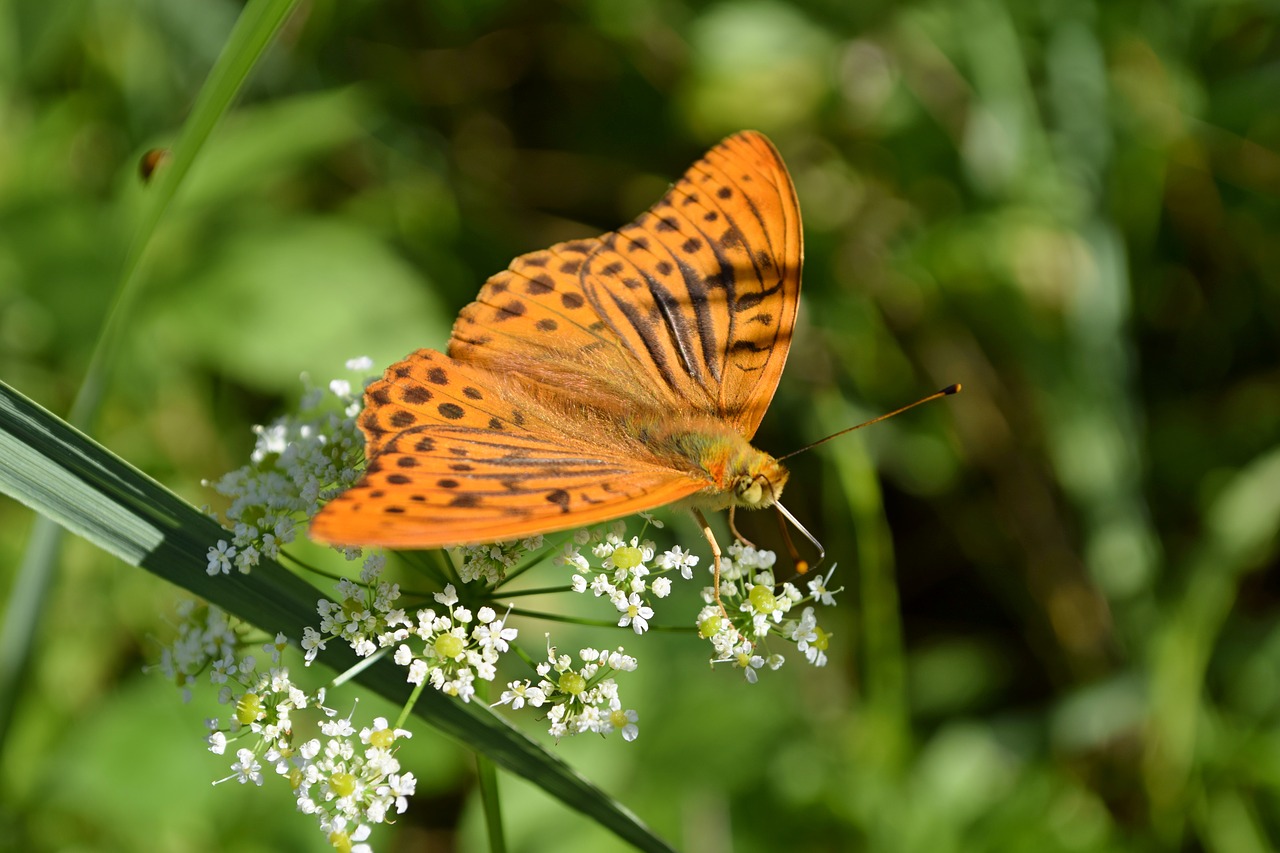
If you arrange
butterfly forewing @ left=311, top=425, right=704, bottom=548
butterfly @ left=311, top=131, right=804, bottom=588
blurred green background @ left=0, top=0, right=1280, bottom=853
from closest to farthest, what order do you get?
butterfly forewing @ left=311, top=425, right=704, bottom=548 < butterfly @ left=311, top=131, right=804, bottom=588 < blurred green background @ left=0, top=0, right=1280, bottom=853

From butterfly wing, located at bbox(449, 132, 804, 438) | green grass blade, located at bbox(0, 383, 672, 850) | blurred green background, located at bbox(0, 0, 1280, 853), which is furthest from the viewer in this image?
blurred green background, located at bbox(0, 0, 1280, 853)

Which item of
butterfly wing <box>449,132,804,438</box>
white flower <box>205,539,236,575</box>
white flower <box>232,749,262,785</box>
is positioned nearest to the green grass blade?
white flower <box>205,539,236,575</box>

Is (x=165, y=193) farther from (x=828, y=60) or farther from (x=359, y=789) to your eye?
(x=828, y=60)

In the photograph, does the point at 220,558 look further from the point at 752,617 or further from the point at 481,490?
the point at 752,617

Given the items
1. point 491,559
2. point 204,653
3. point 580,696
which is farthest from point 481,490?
point 204,653

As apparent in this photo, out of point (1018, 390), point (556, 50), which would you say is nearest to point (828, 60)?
point (556, 50)

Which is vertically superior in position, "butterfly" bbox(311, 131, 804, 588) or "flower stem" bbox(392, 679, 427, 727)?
"butterfly" bbox(311, 131, 804, 588)

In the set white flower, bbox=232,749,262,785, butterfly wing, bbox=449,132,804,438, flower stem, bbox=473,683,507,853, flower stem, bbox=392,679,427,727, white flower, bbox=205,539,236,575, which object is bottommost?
flower stem, bbox=473,683,507,853

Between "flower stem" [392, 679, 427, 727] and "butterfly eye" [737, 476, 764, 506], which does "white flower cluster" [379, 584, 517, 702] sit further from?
"butterfly eye" [737, 476, 764, 506]
